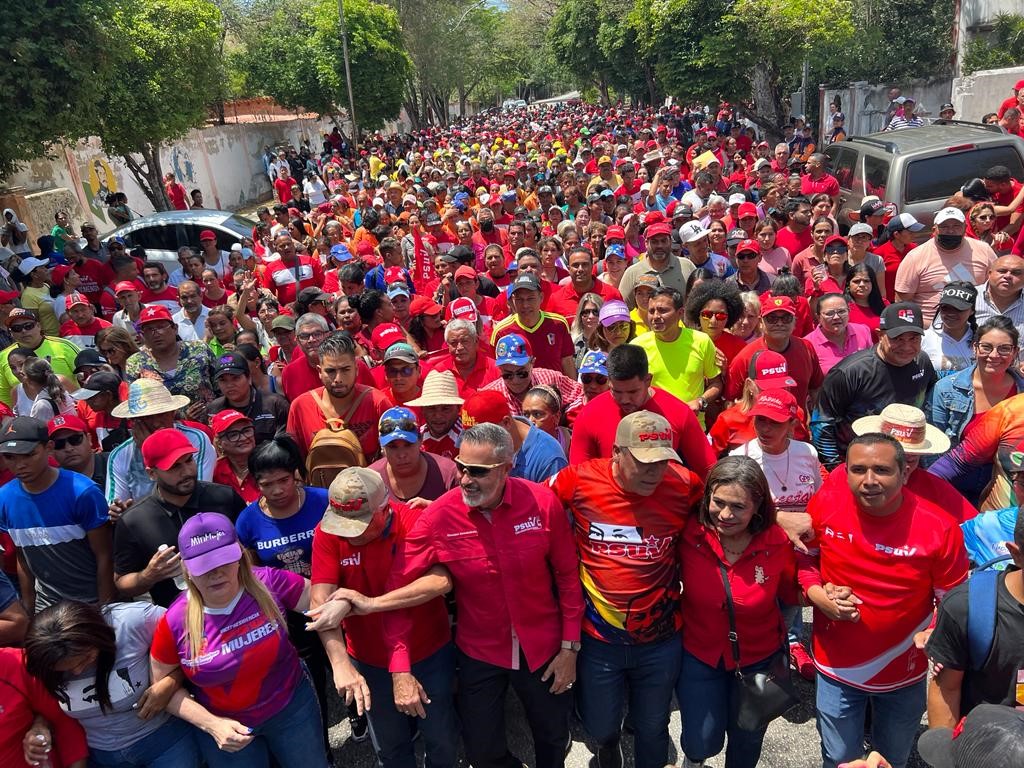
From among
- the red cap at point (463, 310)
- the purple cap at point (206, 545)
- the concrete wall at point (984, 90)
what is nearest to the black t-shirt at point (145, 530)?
the purple cap at point (206, 545)

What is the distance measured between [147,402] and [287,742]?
2.05 m

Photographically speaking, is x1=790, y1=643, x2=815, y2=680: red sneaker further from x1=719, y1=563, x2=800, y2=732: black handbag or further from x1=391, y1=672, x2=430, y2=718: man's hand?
x1=391, y1=672, x2=430, y2=718: man's hand

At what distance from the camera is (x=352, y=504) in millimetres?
2924

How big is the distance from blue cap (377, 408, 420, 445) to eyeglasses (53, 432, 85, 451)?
6.86 ft

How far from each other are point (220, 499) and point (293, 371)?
1.71 m

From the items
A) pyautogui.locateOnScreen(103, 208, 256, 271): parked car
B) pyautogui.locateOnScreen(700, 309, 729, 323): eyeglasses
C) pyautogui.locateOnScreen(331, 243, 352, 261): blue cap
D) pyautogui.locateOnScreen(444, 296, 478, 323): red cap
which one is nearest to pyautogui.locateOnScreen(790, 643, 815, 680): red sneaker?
pyautogui.locateOnScreen(700, 309, 729, 323): eyeglasses

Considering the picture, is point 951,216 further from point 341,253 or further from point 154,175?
point 154,175

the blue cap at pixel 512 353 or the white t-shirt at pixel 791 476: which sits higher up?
the blue cap at pixel 512 353

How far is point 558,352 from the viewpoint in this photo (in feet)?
18.4

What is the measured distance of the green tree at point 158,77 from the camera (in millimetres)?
14953

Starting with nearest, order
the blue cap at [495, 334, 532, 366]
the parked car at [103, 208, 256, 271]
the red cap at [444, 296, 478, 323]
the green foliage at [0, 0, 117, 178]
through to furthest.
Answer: the blue cap at [495, 334, 532, 366] < the red cap at [444, 296, 478, 323] < the green foliage at [0, 0, 117, 178] < the parked car at [103, 208, 256, 271]

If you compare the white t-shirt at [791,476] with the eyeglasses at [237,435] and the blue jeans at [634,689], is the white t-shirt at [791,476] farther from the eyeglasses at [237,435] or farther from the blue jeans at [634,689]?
the eyeglasses at [237,435]

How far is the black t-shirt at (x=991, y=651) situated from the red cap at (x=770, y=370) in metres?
1.77

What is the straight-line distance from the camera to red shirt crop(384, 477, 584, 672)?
2992 millimetres
